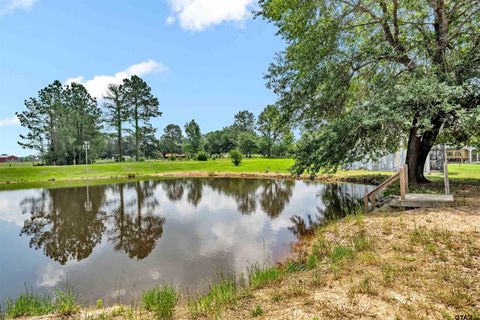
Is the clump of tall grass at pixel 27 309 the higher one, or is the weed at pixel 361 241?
the weed at pixel 361 241

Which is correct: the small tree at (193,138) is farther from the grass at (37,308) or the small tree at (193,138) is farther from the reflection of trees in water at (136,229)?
the grass at (37,308)

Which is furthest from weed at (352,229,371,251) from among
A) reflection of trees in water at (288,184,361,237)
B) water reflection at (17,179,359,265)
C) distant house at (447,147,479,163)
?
distant house at (447,147,479,163)

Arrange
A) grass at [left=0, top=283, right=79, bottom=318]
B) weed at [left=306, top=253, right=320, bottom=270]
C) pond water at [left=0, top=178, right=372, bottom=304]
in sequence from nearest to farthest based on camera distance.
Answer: grass at [left=0, top=283, right=79, bottom=318] < weed at [left=306, top=253, right=320, bottom=270] < pond water at [left=0, top=178, right=372, bottom=304]

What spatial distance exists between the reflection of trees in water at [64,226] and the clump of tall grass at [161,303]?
11.7 feet

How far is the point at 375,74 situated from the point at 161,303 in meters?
11.7

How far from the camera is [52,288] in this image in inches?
186

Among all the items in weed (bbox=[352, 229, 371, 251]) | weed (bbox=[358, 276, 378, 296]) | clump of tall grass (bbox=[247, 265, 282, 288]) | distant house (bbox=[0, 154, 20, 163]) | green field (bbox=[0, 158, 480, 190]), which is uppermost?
distant house (bbox=[0, 154, 20, 163])

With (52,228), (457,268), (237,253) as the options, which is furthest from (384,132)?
(52,228)

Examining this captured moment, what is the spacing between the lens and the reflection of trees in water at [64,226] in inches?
264

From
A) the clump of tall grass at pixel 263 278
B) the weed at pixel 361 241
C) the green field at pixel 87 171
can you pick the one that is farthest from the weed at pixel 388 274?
the green field at pixel 87 171

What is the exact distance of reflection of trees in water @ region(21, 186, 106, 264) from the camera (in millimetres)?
6695

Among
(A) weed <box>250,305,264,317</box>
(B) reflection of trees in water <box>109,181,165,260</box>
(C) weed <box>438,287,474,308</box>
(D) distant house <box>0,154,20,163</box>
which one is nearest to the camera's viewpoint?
(C) weed <box>438,287,474,308</box>

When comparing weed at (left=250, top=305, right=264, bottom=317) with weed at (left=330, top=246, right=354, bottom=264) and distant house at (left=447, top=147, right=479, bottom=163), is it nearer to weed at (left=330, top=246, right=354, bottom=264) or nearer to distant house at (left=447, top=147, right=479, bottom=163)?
weed at (left=330, top=246, right=354, bottom=264)

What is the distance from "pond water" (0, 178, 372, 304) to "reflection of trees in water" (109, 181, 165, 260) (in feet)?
0.09
